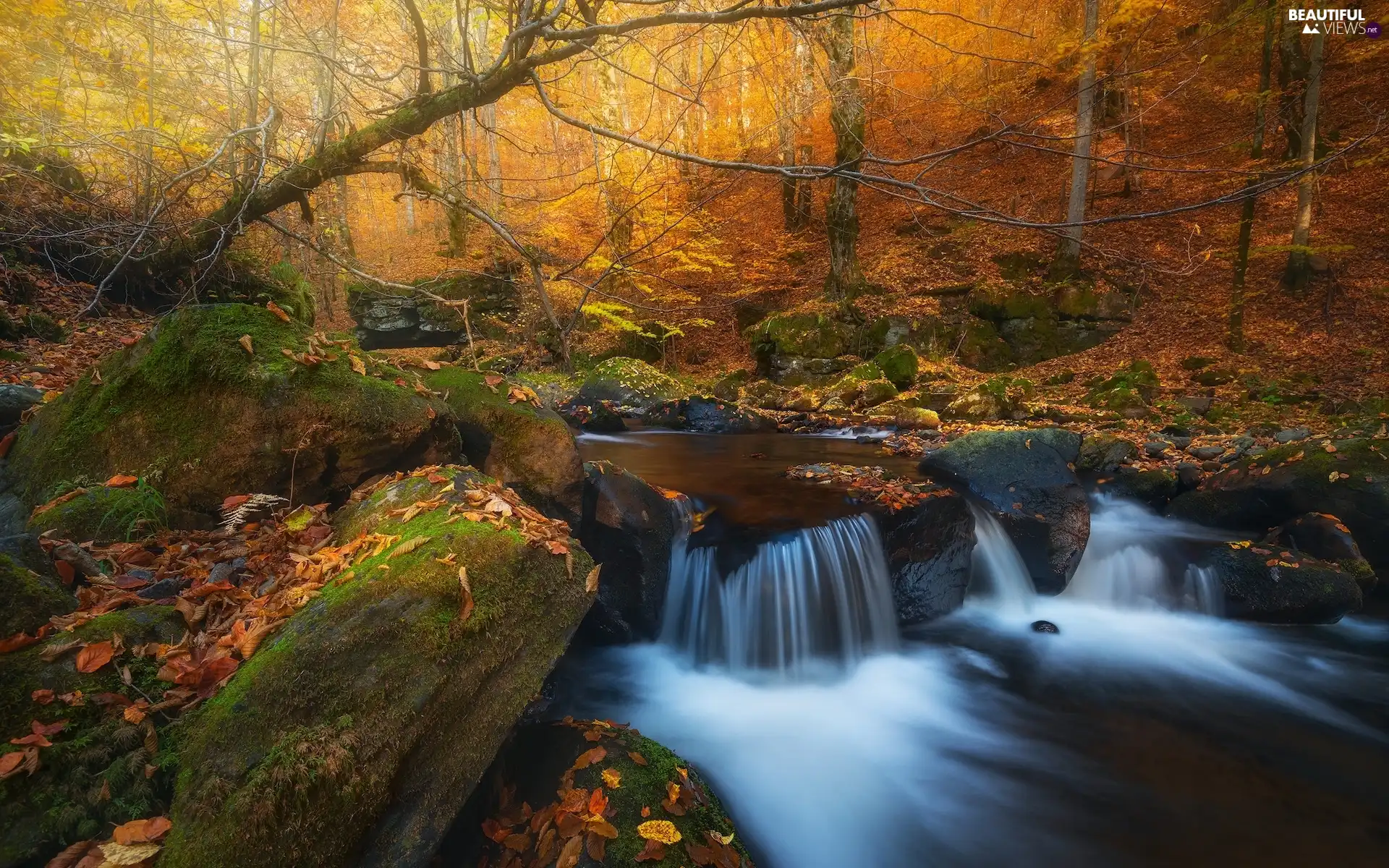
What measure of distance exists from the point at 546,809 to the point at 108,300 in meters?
10.4

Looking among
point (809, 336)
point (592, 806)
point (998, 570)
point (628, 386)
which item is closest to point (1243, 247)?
point (809, 336)

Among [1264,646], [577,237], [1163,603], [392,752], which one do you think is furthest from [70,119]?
[1264,646]

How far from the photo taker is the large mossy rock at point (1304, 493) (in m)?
6.50

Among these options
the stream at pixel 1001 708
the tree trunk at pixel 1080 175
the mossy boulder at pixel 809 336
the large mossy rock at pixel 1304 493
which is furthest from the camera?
the mossy boulder at pixel 809 336

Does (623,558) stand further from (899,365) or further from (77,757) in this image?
(899,365)

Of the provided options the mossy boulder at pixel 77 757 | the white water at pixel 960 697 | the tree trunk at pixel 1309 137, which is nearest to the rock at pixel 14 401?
the mossy boulder at pixel 77 757

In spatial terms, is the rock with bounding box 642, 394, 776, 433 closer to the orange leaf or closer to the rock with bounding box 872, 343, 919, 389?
the rock with bounding box 872, 343, 919, 389

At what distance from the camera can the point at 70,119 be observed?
8.13 meters

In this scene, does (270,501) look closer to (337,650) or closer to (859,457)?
(337,650)

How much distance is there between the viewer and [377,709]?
7.11 ft

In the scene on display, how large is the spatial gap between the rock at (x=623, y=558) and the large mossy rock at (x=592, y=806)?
216cm

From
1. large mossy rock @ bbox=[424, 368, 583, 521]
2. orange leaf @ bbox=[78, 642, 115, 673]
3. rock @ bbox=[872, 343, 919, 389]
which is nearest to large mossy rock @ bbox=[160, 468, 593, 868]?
orange leaf @ bbox=[78, 642, 115, 673]

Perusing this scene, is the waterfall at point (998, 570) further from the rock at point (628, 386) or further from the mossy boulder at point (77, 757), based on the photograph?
the rock at point (628, 386)

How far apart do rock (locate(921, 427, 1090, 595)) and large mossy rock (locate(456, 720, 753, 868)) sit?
5.47 m
